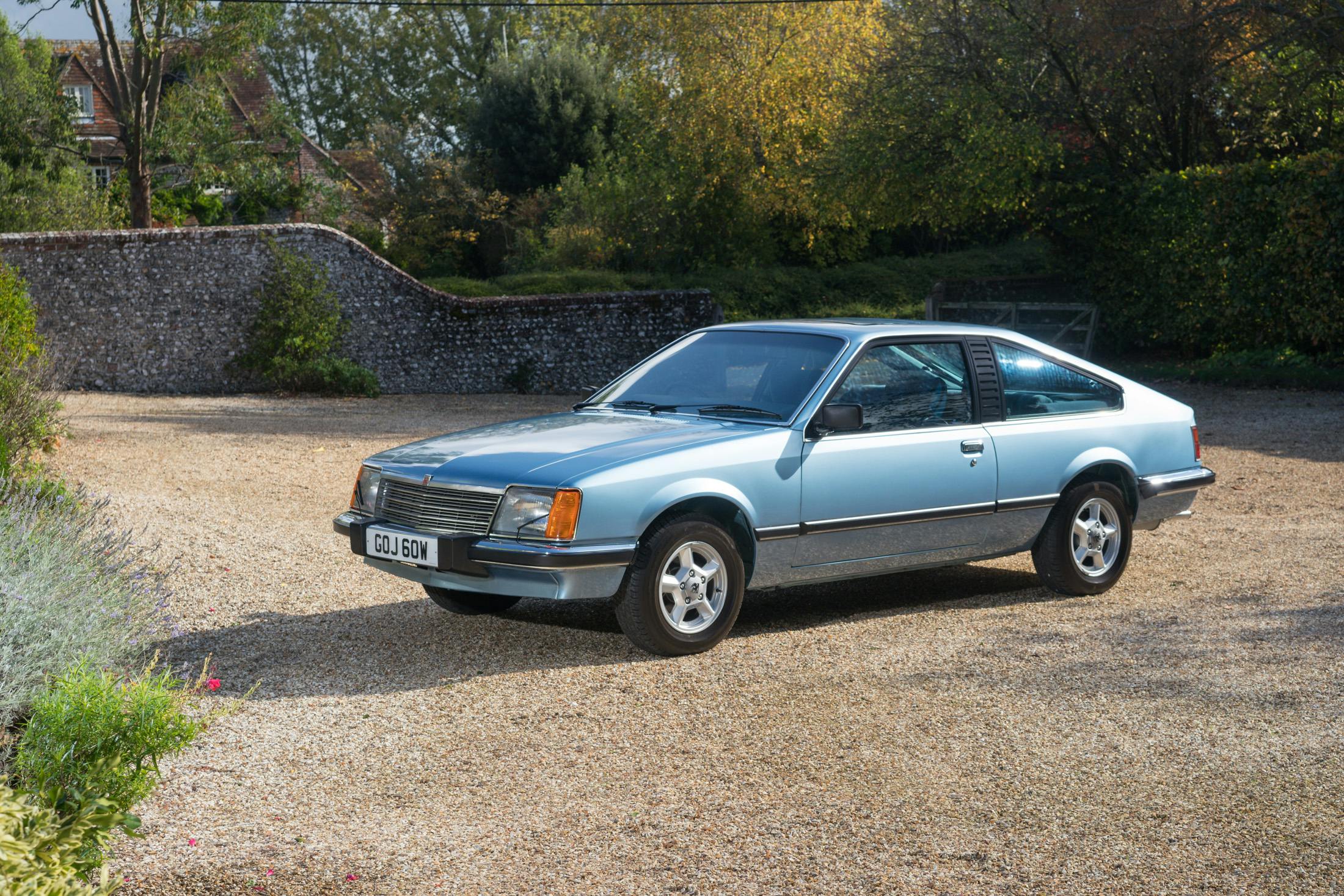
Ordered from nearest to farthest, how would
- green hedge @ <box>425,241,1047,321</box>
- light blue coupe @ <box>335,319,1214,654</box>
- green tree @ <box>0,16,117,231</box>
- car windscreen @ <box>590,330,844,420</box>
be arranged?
light blue coupe @ <box>335,319,1214,654</box> < car windscreen @ <box>590,330,844,420</box> < green hedge @ <box>425,241,1047,321</box> < green tree @ <box>0,16,117,231</box>

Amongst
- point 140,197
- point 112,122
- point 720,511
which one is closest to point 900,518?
point 720,511

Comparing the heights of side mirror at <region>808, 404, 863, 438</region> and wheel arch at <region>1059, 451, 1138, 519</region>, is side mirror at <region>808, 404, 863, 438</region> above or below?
above

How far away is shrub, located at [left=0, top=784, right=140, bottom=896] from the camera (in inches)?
117

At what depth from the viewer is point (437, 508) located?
20.8 ft

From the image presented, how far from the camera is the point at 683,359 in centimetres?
773

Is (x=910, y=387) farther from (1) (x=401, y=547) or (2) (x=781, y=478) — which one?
(1) (x=401, y=547)

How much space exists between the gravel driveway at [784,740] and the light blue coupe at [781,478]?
1.31ft

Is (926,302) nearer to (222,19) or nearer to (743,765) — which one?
(222,19)

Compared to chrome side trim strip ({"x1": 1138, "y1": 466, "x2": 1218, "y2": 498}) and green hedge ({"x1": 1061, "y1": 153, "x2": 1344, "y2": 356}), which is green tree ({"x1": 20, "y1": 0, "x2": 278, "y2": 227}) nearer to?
green hedge ({"x1": 1061, "y1": 153, "x2": 1344, "y2": 356})

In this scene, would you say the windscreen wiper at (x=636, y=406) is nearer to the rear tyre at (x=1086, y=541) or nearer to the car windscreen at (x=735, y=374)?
the car windscreen at (x=735, y=374)

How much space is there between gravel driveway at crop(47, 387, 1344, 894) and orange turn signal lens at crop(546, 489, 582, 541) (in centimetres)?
67

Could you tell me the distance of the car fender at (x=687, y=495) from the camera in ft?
20.3

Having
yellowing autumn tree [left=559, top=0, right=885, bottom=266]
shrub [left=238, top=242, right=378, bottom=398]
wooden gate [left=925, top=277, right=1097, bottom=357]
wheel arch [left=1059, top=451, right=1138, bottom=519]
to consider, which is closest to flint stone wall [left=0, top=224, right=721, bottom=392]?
shrub [left=238, top=242, right=378, bottom=398]

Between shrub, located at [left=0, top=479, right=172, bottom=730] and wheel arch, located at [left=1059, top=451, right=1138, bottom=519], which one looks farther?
wheel arch, located at [left=1059, top=451, right=1138, bottom=519]
